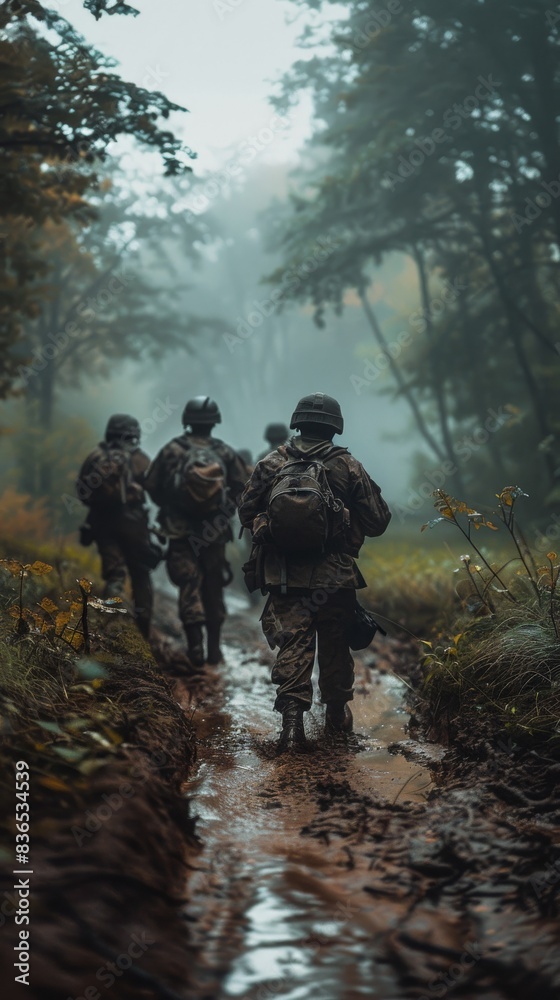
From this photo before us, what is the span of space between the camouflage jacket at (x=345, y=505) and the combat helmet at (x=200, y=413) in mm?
2704

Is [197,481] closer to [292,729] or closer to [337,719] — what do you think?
[337,719]

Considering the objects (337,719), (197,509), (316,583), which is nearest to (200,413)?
(197,509)

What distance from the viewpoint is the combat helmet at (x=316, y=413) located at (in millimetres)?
5785

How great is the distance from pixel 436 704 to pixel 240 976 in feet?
9.90

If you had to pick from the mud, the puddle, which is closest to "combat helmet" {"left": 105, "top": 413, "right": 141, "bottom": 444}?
the puddle

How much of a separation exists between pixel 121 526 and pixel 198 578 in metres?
0.94

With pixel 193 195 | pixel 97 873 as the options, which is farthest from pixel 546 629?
pixel 193 195

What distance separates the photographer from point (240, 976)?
2.66 m

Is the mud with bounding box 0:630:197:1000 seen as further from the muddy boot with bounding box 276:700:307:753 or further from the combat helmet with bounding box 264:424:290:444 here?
the combat helmet with bounding box 264:424:290:444

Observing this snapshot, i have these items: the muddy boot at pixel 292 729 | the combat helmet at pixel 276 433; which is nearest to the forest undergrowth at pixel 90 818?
the muddy boot at pixel 292 729

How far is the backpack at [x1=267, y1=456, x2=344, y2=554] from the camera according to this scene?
17.3 ft

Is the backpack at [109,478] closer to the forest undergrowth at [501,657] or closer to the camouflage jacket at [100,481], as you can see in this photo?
the camouflage jacket at [100,481]

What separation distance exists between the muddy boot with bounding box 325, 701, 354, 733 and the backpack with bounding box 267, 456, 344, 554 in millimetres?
1079

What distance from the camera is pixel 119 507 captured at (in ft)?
28.1
